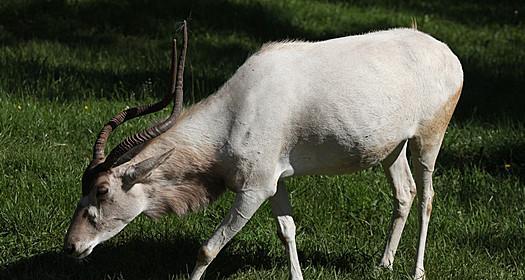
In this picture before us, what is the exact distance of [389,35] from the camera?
18.8ft

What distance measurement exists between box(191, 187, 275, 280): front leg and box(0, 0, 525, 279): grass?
1.79 feet

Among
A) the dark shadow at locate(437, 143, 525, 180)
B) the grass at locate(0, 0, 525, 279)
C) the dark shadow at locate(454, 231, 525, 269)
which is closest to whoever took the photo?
the grass at locate(0, 0, 525, 279)

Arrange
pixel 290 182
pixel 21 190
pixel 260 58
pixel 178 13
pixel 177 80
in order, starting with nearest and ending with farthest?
pixel 177 80
pixel 260 58
pixel 21 190
pixel 290 182
pixel 178 13

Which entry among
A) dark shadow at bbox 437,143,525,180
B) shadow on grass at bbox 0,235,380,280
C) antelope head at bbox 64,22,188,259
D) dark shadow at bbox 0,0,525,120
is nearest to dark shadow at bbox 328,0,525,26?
dark shadow at bbox 0,0,525,120

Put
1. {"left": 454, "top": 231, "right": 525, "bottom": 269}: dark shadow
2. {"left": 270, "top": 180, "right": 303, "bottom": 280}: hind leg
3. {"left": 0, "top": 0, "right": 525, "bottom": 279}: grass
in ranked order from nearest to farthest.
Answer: {"left": 270, "top": 180, "right": 303, "bottom": 280}: hind leg → {"left": 0, "top": 0, "right": 525, "bottom": 279}: grass → {"left": 454, "top": 231, "right": 525, "bottom": 269}: dark shadow

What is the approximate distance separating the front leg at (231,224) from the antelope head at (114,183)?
0.41 metres

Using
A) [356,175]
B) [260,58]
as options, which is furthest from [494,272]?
[260,58]

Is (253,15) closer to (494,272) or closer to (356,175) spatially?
(356,175)

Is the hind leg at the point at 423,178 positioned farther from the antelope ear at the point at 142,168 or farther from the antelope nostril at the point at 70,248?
the antelope nostril at the point at 70,248

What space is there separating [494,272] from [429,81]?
1.26 metres

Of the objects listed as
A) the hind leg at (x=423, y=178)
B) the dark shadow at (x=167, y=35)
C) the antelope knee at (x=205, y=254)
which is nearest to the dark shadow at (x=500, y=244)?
the hind leg at (x=423, y=178)

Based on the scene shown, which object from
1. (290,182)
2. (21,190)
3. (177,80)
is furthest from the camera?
(290,182)

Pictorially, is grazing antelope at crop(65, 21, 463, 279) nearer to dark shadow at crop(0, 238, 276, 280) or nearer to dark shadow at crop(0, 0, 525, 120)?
dark shadow at crop(0, 238, 276, 280)

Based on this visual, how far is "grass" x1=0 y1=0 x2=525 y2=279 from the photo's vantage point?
5.95 meters
